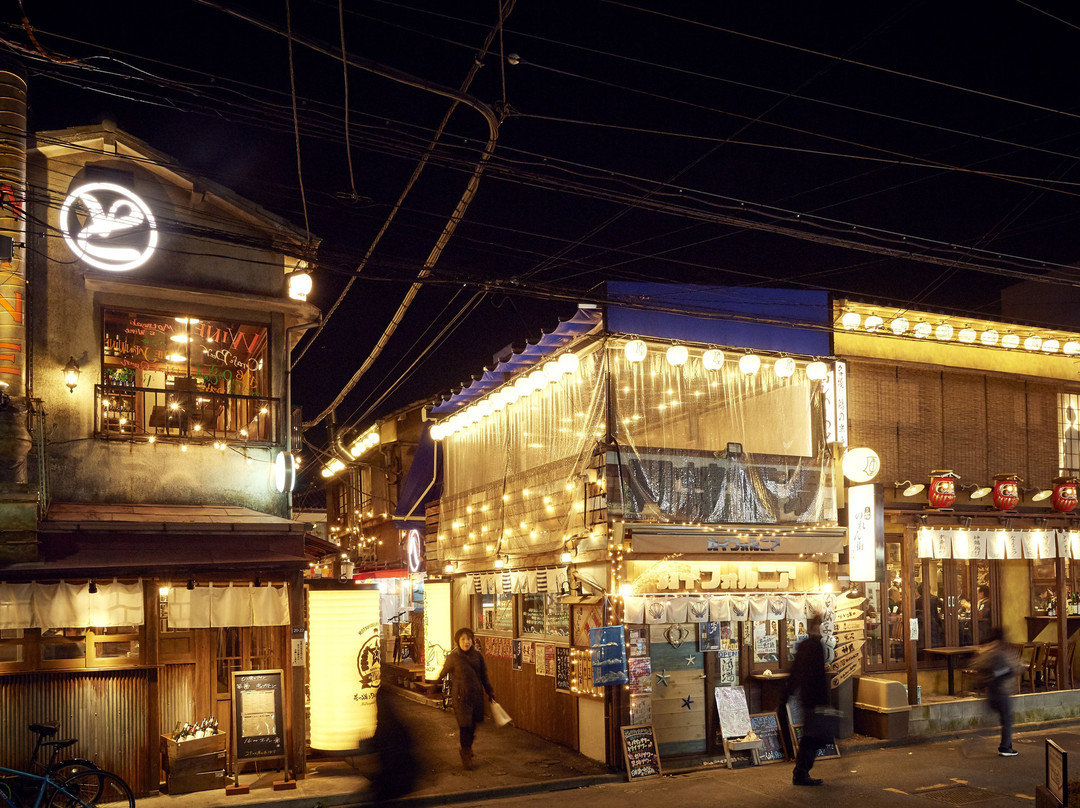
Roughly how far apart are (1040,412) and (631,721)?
11.7 metres

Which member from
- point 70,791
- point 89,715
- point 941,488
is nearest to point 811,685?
point 941,488

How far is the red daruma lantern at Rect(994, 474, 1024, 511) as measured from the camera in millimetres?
17812

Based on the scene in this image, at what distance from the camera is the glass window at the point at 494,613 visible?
61.8 ft

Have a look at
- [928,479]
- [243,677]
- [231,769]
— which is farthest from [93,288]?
[928,479]

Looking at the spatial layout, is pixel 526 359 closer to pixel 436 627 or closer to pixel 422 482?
pixel 422 482

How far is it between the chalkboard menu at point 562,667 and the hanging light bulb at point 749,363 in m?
5.75

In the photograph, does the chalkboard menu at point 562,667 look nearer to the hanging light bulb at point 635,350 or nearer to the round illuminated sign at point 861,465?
the hanging light bulb at point 635,350

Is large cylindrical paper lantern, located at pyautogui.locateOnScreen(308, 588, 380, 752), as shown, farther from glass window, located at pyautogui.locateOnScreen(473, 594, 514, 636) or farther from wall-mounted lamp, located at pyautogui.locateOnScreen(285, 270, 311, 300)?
wall-mounted lamp, located at pyautogui.locateOnScreen(285, 270, 311, 300)

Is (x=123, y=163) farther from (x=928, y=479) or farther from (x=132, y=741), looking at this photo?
(x=928, y=479)

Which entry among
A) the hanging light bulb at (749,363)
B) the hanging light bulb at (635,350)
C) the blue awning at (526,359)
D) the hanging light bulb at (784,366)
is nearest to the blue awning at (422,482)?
the blue awning at (526,359)

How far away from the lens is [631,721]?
14.1 meters

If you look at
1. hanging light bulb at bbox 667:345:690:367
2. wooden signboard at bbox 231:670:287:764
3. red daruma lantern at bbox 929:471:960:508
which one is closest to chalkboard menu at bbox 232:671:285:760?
wooden signboard at bbox 231:670:287:764

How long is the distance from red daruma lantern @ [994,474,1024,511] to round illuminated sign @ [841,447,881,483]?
3389 mm

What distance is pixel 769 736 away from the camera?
14828mm
